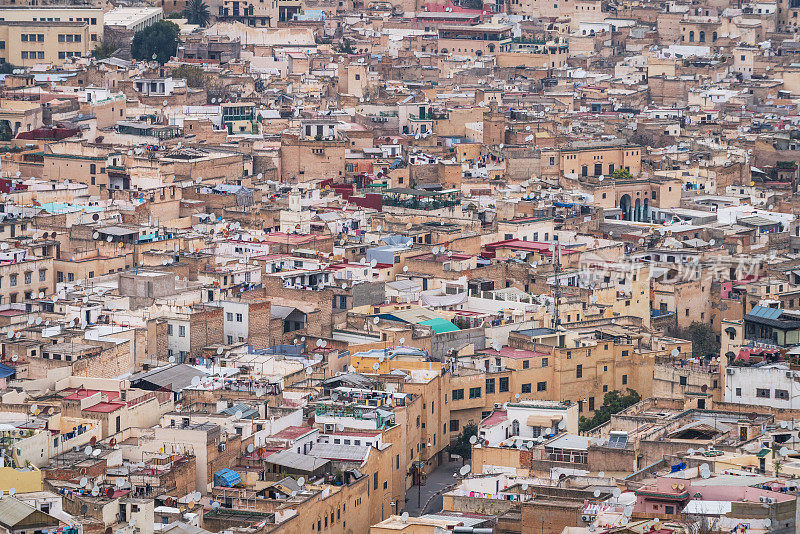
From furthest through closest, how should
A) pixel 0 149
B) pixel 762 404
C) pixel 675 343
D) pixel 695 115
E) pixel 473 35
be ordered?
pixel 473 35 < pixel 695 115 < pixel 0 149 < pixel 675 343 < pixel 762 404

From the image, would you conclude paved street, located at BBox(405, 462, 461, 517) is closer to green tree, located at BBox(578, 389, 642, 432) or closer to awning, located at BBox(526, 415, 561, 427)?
awning, located at BBox(526, 415, 561, 427)

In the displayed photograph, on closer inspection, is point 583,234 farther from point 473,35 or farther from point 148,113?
point 473,35

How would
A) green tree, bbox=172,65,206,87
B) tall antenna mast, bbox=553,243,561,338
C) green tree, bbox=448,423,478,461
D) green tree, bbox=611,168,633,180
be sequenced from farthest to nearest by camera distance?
green tree, bbox=172,65,206,87 → green tree, bbox=611,168,633,180 → tall antenna mast, bbox=553,243,561,338 → green tree, bbox=448,423,478,461

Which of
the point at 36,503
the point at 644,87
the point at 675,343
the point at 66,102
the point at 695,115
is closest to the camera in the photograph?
the point at 36,503

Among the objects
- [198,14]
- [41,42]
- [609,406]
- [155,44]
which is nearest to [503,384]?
[609,406]

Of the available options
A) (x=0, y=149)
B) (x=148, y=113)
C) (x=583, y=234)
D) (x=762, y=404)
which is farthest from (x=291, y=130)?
(x=762, y=404)

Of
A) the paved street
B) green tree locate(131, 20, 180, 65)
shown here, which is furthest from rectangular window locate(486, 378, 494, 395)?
green tree locate(131, 20, 180, 65)
